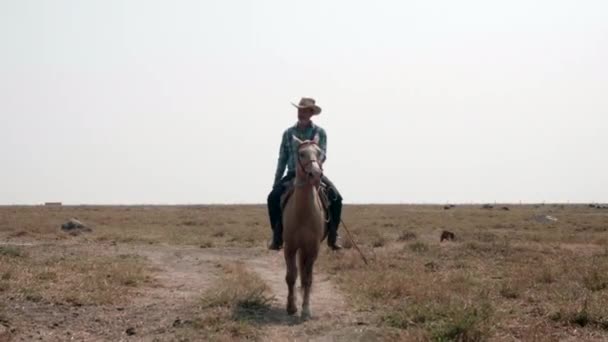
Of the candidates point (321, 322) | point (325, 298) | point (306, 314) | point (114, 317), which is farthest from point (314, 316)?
point (114, 317)

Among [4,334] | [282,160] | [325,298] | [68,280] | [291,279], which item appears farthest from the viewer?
[68,280]

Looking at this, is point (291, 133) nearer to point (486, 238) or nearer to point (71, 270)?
point (71, 270)

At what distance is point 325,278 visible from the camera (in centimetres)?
1348

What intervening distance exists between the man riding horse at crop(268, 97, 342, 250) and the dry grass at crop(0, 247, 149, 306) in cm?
281

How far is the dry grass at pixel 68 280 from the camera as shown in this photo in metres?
9.49

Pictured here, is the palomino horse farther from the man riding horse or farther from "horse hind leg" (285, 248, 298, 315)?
the man riding horse

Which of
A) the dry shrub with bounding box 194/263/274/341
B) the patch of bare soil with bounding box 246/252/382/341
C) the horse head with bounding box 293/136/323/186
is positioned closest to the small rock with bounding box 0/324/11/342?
the dry shrub with bounding box 194/263/274/341

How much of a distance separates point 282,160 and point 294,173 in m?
0.30

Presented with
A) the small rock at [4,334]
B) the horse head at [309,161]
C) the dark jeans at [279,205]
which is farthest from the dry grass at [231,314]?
the horse head at [309,161]

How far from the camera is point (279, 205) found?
31.8 feet

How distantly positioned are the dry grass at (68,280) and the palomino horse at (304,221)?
2949 millimetres

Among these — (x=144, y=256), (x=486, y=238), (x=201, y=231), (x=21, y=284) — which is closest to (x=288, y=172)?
(x=21, y=284)

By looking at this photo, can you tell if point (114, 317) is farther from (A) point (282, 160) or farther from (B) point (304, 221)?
(A) point (282, 160)

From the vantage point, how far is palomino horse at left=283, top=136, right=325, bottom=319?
8.41 m
